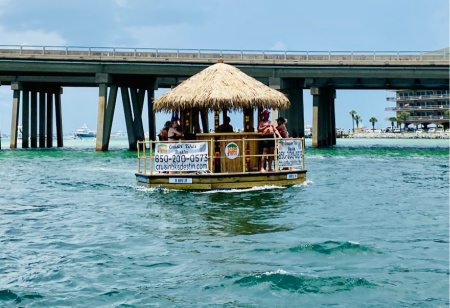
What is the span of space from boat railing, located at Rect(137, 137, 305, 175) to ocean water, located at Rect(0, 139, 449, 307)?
1565 mm

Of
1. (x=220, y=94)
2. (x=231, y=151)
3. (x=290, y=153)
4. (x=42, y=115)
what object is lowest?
(x=290, y=153)

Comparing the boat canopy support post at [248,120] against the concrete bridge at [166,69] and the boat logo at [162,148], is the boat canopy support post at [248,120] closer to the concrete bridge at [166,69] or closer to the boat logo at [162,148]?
the boat logo at [162,148]

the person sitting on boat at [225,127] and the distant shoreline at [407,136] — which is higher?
the person sitting on boat at [225,127]

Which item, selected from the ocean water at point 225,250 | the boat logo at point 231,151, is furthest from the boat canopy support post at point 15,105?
the boat logo at point 231,151

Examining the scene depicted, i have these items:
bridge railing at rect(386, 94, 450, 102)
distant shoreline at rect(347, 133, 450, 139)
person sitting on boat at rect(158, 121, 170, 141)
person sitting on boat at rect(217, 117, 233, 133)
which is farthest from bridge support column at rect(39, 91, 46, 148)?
bridge railing at rect(386, 94, 450, 102)

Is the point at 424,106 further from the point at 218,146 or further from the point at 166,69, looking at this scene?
the point at 218,146

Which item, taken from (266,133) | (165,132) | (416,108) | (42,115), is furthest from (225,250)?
(416,108)

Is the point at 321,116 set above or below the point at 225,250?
above

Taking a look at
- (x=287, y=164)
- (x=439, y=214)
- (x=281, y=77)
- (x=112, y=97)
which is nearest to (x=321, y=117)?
(x=281, y=77)

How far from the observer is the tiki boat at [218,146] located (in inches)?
821

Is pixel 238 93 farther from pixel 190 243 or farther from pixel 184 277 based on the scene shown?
pixel 184 277

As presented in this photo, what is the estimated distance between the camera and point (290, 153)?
73.6ft

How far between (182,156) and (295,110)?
46525 millimetres

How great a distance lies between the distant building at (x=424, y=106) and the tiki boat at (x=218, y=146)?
13465cm
